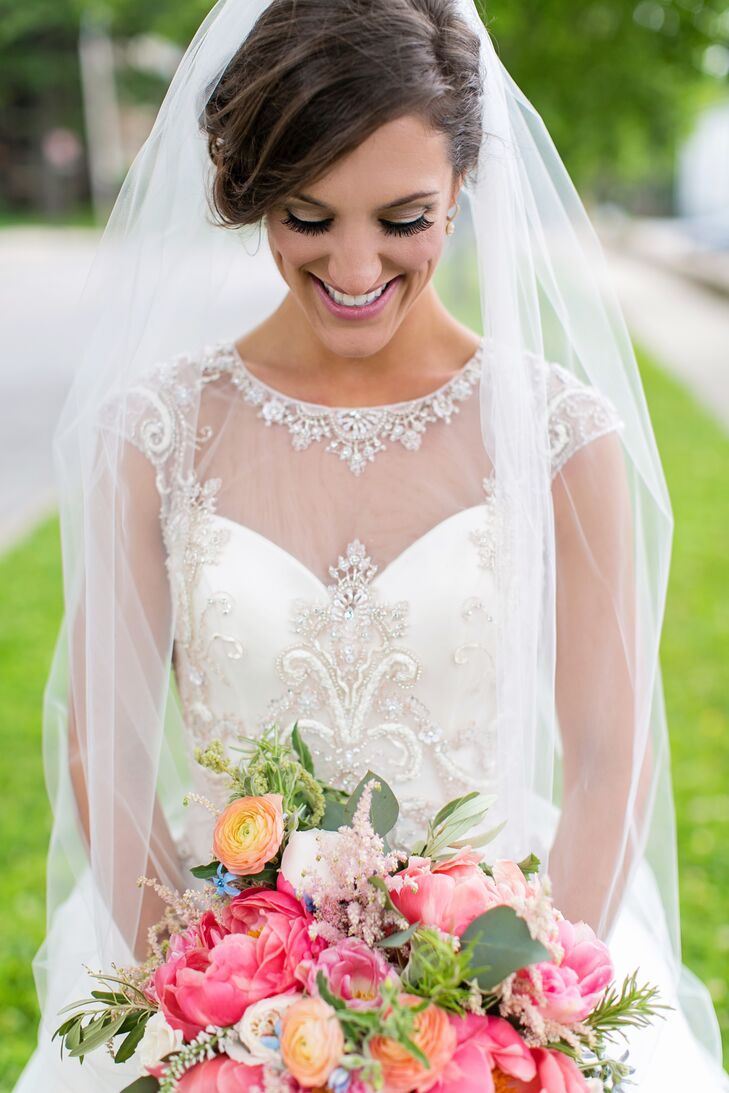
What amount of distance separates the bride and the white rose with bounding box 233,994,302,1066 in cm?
77

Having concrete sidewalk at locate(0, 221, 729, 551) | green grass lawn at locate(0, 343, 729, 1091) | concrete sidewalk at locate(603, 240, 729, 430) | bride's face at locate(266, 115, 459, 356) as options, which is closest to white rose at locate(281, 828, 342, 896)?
bride's face at locate(266, 115, 459, 356)

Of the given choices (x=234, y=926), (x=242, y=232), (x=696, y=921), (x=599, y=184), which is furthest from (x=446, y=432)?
(x=599, y=184)

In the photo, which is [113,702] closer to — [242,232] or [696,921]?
[242,232]

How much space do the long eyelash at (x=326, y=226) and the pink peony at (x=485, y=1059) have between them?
3.93 ft

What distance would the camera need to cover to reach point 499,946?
4.44 feet

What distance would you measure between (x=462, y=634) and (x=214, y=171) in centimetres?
99

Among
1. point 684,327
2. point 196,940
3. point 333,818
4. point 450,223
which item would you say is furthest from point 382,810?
point 684,327

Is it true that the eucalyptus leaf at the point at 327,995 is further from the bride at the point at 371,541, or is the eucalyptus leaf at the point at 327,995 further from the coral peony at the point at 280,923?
the bride at the point at 371,541

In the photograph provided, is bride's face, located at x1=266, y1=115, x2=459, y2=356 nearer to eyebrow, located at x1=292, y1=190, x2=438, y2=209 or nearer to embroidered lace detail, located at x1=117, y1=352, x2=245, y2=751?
eyebrow, located at x1=292, y1=190, x2=438, y2=209

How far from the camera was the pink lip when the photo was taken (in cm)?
192

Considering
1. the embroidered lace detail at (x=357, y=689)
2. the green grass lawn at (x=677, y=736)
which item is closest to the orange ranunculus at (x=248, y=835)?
the embroidered lace detail at (x=357, y=689)

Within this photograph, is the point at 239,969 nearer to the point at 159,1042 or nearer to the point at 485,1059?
the point at 159,1042

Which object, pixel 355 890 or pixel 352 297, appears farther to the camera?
pixel 352 297

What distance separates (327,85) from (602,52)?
7044 mm
